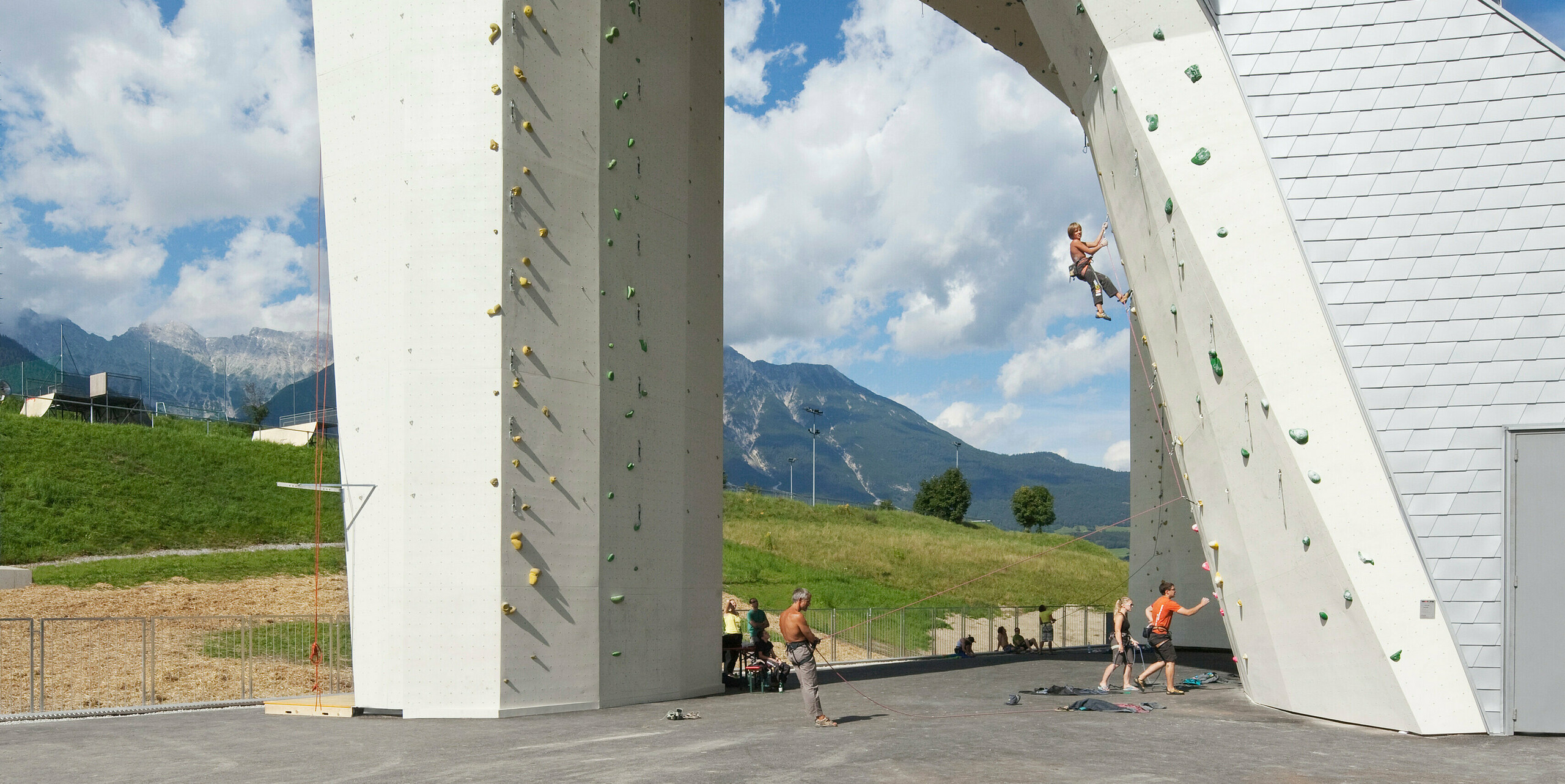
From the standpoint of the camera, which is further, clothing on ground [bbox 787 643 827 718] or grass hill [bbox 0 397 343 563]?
grass hill [bbox 0 397 343 563]

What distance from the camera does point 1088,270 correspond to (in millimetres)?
16484

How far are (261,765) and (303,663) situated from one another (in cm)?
1321

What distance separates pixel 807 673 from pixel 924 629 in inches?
968

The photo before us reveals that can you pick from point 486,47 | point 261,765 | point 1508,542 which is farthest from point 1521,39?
point 261,765

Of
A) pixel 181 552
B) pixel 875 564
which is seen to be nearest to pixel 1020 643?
pixel 181 552

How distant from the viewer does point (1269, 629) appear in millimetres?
12523

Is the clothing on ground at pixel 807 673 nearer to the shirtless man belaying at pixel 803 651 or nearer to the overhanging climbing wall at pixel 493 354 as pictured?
the shirtless man belaying at pixel 803 651

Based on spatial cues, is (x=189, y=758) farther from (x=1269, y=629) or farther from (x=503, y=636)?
(x=1269, y=629)

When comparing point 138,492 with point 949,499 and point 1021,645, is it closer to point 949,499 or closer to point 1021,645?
point 1021,645

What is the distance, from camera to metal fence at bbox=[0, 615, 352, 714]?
18484 millimetres

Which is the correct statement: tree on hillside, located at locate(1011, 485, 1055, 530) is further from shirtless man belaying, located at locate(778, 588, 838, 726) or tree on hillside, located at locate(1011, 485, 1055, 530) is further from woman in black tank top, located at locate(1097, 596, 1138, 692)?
shirtless man belaying, located at locate(778, 588, 838, 726)

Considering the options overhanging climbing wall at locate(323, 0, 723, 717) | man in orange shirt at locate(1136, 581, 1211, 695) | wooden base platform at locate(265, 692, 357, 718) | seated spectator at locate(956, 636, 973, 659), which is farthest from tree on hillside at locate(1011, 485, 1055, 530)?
wooden base platform at locate(265, 692, 357, 718)

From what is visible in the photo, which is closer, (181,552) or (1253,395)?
(1253,395)

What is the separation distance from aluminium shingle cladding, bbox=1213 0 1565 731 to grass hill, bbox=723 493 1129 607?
29.9 metres
